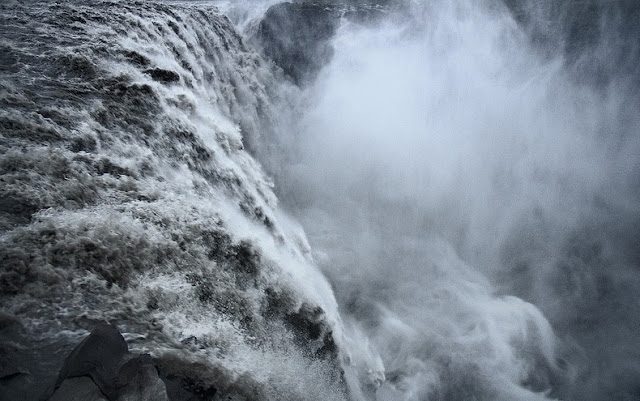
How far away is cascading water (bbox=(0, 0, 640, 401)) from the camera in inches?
116

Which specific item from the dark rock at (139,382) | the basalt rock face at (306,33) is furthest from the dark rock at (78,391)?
the basalt rock face at (306,33)

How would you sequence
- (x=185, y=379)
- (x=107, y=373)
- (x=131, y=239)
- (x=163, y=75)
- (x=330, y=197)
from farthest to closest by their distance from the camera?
1. (x=330, y=197)
2. (x=163, y=75)
3. (x=131, y=239)
4. (x=185, y=379)
5. (x=107, y=373)

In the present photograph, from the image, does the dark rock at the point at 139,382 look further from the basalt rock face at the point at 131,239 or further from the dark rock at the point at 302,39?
the dark rock at the point at 302,39

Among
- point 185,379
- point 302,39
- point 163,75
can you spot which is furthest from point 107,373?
point 302,39

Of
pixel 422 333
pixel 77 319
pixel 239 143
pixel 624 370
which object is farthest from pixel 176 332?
pixel 624 370

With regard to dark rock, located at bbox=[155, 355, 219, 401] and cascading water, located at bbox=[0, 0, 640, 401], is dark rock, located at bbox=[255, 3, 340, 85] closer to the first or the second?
cascading water, located at bbox=[0, 0, 640, 401]

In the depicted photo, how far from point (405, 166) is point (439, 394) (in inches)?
323

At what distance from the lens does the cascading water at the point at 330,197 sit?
2.94m

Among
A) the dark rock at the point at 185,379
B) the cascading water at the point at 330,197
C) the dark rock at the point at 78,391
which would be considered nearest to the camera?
the dark rock at the point at 78,391

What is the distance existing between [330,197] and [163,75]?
7775 millimetres

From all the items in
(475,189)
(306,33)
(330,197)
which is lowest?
(330,197)

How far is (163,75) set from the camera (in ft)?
18.0

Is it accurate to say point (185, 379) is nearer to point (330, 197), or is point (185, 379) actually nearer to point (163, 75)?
point (163, 75)

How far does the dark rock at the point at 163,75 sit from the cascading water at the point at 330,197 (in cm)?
4
